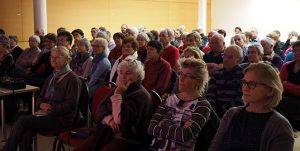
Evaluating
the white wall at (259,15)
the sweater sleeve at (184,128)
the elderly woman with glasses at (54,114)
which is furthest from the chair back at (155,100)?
the white wall at (259,15)

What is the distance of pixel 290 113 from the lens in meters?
3.81

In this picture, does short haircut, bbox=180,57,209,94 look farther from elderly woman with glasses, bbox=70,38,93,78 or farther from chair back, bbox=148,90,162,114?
elderly woman with glasses, bbox=70,38,93,78

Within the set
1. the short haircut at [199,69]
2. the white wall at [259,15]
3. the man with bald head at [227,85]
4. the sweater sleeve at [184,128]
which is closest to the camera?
the sweater sleeve at [184,128]

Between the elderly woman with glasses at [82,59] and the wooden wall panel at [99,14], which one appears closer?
the elderly woman with glasses at [82,59]

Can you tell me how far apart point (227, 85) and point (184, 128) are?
1.29m

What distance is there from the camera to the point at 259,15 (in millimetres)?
13406

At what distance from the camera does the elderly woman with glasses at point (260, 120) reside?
74.7 inches

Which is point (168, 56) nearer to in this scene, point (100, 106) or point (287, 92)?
point (287, 92)

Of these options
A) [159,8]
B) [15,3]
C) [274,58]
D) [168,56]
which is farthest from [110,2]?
[274,58]

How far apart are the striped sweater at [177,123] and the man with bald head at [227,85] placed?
3.49 ft

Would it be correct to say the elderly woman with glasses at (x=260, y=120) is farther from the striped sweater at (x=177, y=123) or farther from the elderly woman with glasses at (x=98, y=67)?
the elderly woman with glasses at (x=98, y=67)

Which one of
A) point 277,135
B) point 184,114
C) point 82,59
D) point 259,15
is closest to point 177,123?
point 184,114

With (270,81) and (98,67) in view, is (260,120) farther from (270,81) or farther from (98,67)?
(98,67)

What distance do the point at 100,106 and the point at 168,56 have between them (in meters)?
2.92
